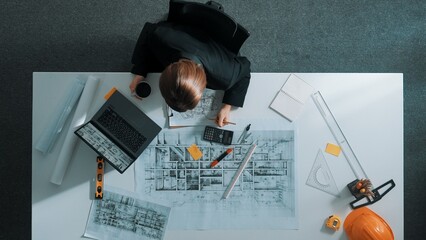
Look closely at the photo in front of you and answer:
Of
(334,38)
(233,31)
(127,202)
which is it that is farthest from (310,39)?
(127,202)

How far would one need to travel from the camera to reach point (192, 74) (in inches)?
35.6

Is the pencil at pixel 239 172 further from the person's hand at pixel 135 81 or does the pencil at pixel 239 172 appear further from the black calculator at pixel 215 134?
the person's hand at pixel 135 81

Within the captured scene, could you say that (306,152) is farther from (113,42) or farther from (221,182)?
(113,42)

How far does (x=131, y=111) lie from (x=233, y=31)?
1.25 feet

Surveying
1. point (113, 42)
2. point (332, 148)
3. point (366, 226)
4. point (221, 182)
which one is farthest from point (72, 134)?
point (366, 226)

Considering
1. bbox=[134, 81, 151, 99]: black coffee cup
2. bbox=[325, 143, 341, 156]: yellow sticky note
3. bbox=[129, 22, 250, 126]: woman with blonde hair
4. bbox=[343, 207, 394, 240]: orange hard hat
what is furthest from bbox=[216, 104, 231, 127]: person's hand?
bbox=[343, 207, 394, 240]: orange hard hat

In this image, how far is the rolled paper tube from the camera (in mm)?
1085

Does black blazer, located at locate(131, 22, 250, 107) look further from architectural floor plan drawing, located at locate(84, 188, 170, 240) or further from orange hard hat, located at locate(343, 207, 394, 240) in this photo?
orange hard hat, located at locate(343, 207, 394, 240)

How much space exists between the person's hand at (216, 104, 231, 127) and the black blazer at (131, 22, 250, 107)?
0.06 ft

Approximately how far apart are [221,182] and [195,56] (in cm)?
40

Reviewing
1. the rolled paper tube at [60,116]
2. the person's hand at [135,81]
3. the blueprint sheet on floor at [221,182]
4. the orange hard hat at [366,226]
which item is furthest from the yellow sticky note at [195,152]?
the orange hard hat at [366,226]

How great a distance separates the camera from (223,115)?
43.1 inches

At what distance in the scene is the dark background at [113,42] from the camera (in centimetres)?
153

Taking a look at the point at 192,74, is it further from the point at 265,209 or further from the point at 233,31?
the point at 265,209
